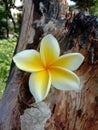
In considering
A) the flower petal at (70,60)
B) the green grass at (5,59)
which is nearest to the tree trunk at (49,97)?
the flower petal at (70,60)

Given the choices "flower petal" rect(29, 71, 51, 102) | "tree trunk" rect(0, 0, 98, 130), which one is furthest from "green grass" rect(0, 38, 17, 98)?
"flower petal" rect(29, 71, 51, 102)

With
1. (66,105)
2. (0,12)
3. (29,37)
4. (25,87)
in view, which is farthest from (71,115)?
(0,12)

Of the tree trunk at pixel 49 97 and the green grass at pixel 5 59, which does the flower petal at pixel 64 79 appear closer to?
the tree trunk at pixel 49 97

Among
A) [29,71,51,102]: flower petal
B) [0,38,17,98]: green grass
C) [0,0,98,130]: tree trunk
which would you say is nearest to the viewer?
[29,71,51,102]: flower petal

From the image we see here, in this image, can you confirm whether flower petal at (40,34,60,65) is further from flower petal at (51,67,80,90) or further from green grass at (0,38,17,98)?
green grass at (0,38,17,98)

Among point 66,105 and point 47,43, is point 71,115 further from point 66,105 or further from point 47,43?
point 47,43

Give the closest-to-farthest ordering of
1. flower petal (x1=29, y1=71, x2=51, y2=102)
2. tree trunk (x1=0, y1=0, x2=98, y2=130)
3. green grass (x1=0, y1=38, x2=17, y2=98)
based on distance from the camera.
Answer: flower petal (x1=29, y1=71, x2=51, y2=102), tree trunk (x1=0, y1=0, x2=98, y2=130), green grass (x1=0, y1=38, x2=17, y2=98)

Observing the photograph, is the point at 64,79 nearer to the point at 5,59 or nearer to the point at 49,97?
the point at 49,97
